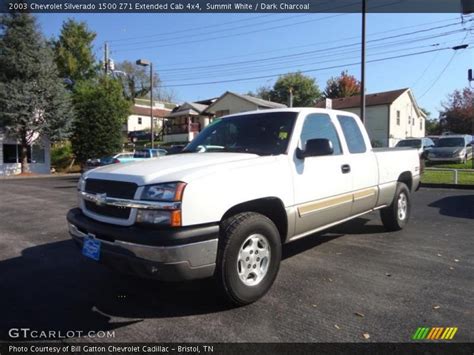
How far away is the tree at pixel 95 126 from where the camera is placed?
29.4m

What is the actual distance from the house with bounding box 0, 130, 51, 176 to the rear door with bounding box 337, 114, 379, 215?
28001 mm

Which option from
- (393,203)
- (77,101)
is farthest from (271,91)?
(393,203)

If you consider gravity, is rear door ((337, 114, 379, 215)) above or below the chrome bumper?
above

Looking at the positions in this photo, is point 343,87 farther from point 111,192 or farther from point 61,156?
point 111,192

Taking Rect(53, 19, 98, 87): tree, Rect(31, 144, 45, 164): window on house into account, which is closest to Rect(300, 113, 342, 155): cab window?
Rect(31, 144, 45, 164): window on house

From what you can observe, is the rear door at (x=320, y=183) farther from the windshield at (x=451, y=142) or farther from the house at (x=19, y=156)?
the house at (x=19, y=156)

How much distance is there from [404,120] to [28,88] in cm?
3688

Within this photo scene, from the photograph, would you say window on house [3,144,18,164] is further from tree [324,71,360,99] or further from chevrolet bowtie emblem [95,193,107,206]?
tree [324,71,360,99]

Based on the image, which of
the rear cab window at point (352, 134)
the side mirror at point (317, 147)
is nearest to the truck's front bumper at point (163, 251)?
the side mirror at point (317, 147)

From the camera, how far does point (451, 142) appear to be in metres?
23.2

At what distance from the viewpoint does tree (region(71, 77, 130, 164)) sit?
2936 cm

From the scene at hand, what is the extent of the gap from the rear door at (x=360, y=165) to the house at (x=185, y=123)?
131ft

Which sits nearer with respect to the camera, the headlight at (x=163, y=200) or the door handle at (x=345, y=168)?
the headlight at (x=163, y=200)

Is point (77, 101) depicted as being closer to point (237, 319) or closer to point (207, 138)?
point (207, 138)
